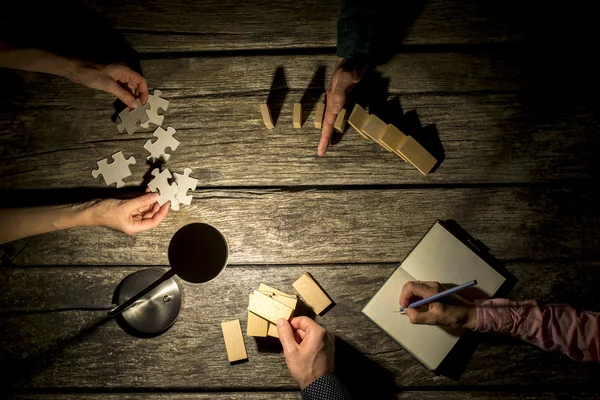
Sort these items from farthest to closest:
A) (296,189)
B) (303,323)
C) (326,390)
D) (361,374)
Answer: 1. (296,189)
2. (361,374)
3. (303,323)
4. (326,390)

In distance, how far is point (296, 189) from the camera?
160 centimetres

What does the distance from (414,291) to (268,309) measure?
0.60m

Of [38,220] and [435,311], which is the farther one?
[38,220]

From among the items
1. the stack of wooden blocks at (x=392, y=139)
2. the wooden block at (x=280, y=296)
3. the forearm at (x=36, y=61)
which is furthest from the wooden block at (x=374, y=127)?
the forearm at (x=36, y=61)

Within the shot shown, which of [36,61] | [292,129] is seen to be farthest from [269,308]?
[36,61]

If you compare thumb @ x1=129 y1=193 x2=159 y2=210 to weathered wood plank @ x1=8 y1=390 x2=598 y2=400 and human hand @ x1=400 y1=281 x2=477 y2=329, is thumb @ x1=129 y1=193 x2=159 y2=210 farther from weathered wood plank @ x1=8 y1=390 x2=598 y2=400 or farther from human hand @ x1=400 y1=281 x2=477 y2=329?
human hand @ x1=400 y1=281 x2=477 y2=329

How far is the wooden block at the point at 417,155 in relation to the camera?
1524 mm

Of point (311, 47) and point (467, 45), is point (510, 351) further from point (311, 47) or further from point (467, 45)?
point (311, 47)

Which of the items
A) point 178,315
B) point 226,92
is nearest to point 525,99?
point 226,92

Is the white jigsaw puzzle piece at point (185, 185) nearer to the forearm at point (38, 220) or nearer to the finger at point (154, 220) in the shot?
the finger at point (154, 220)

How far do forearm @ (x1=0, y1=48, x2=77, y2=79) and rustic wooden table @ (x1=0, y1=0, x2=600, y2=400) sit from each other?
78 mm

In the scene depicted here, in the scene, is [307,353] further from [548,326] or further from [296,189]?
[548,326]

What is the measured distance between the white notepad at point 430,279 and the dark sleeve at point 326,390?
30 centimetres

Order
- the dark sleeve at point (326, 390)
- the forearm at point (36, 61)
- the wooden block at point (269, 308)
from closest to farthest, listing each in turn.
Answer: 1. the dark sleeve at point (326, 390)
2. the wooden block at point (269, 308)
3. the forearm at point (36, 61)
